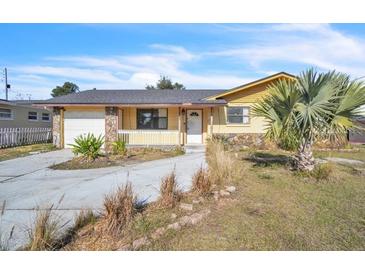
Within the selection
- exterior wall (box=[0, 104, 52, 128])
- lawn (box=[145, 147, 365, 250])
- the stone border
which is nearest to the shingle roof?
exterior wall (box=[0, 104, 52, 128])

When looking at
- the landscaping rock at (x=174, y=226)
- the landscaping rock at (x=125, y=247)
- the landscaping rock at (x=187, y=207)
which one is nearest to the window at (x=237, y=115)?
the landscaping rock at (x=187, y=207)

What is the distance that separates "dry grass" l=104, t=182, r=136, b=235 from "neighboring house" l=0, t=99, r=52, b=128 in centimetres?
1766

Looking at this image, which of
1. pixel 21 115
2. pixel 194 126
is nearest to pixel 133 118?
pixel 194 126

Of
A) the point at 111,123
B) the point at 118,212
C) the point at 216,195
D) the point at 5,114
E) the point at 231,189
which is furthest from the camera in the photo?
the point at 5,114

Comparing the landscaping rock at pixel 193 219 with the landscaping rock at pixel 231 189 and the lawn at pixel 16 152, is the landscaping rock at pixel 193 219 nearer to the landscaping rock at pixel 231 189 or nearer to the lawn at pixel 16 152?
the landscaping rock at pixel 231 189

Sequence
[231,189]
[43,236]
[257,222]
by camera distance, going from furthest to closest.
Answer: [231,189] < [257,222] < [43,236]

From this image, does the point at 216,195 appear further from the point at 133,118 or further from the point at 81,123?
the point at 81,123

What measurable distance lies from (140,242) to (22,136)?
1831 centimetres

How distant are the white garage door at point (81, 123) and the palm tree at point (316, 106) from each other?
12.2 meters

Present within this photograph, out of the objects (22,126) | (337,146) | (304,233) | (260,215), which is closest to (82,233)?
(260,215)

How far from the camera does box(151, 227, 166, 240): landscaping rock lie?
155 inches

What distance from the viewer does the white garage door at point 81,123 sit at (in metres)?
17.3

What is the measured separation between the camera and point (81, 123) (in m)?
17.4
